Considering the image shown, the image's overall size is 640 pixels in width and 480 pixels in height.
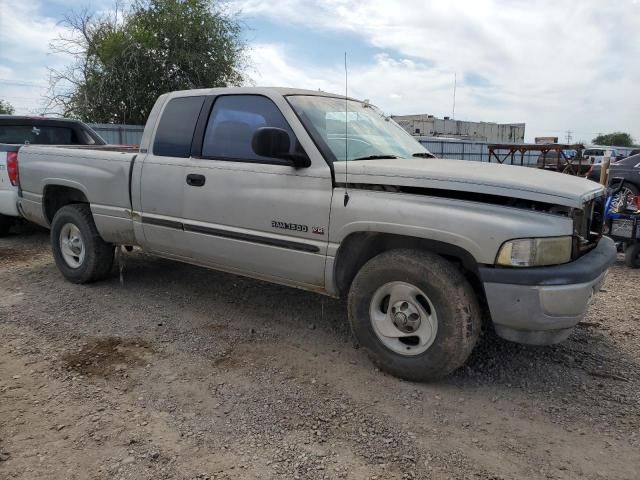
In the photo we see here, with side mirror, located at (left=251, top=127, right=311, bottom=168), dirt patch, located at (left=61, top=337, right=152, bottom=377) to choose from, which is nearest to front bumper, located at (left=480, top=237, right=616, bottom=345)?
side mirror, located at (left=251, top=127, right=311, bottom=168)

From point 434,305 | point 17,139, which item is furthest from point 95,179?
point 434,305

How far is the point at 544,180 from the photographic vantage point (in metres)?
3.28

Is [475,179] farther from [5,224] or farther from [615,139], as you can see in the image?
[615,139]

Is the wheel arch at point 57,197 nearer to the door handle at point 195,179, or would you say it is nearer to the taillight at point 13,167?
the taillight at point 13,167

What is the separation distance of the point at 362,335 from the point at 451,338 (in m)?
0.64

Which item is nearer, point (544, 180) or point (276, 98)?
point (544, 180)

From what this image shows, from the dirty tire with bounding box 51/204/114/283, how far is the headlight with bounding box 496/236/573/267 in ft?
12.9

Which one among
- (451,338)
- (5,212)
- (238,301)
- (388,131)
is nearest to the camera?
(451,338)

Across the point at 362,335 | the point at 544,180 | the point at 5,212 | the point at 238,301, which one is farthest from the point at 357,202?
the point at 5,212

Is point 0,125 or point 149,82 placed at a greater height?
point 149,82

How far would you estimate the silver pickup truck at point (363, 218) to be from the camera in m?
3.01

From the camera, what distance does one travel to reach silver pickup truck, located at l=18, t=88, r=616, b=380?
3008mm

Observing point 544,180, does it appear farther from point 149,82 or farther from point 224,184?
point 149,82

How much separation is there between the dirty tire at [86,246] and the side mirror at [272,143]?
2503 mm
